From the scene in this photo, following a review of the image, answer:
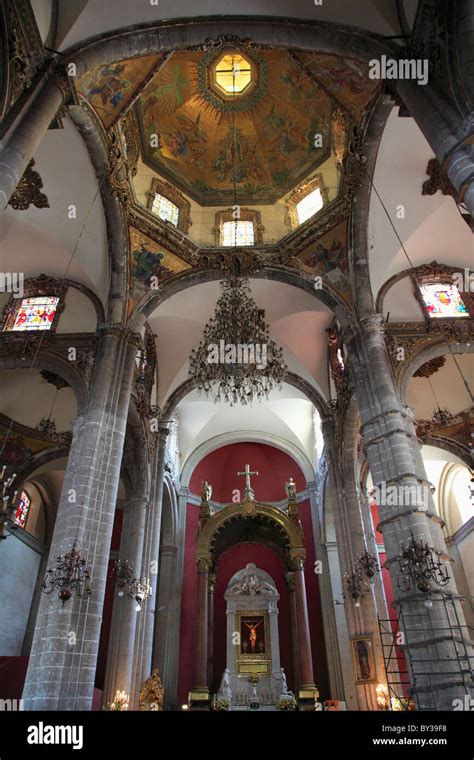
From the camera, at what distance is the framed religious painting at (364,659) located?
12445 millimetres

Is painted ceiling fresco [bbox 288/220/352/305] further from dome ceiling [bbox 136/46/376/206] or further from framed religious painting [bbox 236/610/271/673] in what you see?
framed religious painting [bbox 236/610/271/673]

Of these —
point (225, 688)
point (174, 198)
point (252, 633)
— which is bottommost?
point (225, 688)

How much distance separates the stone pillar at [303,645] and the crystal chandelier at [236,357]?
11105 mm

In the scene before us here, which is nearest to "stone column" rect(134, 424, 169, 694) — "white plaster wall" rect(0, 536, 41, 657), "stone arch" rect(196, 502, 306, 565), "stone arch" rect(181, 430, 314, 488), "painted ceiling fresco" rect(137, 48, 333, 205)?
"stone arch" rect(196, 502, 306, 565)

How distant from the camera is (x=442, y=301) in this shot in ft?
46.1

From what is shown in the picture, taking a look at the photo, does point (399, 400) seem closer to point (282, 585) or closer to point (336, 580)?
point (336, 580)

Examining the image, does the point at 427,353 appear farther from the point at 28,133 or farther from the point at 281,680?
the point at 281,680

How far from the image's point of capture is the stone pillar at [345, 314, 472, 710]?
7988mm

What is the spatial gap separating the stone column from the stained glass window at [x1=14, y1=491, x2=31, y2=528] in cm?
643

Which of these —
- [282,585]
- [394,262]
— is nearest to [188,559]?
[282,585]

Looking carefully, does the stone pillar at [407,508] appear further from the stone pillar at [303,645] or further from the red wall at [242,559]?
the red wall at [242,559]

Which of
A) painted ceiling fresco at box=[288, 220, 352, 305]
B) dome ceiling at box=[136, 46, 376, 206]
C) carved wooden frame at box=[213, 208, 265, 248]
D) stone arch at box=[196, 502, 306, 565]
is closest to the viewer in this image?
painted ceiling fresco at box=[288, 220, 352, 305]

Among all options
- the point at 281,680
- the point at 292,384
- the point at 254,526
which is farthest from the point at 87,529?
the point at 281,680

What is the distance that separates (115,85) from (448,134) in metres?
7.91
